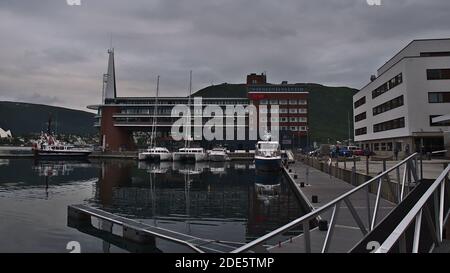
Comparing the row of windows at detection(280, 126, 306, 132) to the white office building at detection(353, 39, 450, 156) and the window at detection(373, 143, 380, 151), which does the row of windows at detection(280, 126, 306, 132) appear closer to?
the window at detection(373, 143, 380, 151)

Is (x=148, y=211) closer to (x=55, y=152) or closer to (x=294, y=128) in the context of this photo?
(x=55, y=152)

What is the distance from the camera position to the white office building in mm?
55781

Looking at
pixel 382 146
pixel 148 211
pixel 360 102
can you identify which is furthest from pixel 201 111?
pixel 148 211

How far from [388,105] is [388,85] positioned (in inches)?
152

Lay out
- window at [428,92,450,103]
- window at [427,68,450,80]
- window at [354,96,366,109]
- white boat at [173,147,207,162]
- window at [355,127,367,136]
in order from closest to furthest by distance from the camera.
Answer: window at [428,92,450,103]
window at [427,68,450,80]
window at [355,127,367,136]
window at [354,96,366,109]
white boat at [173,147,207,162]

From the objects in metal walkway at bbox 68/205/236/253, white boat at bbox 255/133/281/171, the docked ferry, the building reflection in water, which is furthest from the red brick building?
metal walkway at bbox 68/205/236/253

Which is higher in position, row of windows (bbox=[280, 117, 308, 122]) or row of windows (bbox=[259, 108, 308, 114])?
row of windows (bbox=[259, 108, 308, 114])

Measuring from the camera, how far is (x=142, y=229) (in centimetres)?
1507

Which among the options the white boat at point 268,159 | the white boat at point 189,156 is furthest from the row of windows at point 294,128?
the white boat at point 268,159

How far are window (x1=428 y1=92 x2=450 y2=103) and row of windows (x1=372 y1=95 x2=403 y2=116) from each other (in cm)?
476
